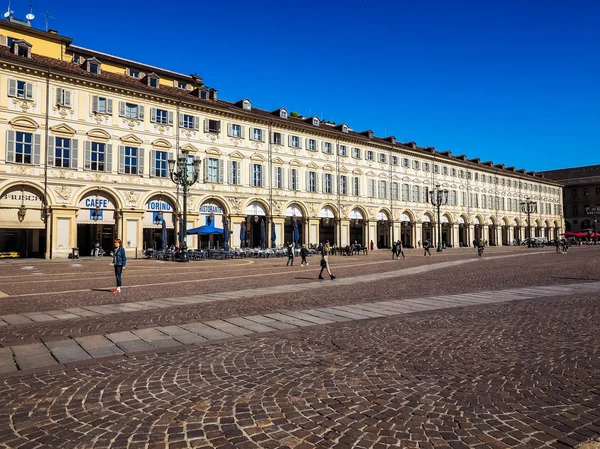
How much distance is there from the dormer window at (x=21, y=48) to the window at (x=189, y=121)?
12.0m

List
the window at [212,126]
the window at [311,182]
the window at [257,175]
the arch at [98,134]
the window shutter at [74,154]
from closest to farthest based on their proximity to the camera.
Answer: the window shutter at [74,154] → the arch at [98,134] → the window at [212,126] → the window at [257,175] → the window at [311,182]

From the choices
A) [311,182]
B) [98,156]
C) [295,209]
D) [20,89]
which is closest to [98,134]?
[98,156]

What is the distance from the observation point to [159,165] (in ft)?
121

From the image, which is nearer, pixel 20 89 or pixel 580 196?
pixel 20 89

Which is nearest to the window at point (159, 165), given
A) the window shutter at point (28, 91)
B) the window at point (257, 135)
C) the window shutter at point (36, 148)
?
the window shutter at point (36, 148)

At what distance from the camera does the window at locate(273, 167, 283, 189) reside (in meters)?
43.9

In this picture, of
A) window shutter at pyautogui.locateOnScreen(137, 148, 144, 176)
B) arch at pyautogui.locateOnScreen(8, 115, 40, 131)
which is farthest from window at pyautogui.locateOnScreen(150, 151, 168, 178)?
arch at pyautogui.locateOnScreen(8, 115, 40, 131)

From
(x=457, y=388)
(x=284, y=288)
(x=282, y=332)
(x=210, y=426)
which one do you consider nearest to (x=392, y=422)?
(x=457, y=388)

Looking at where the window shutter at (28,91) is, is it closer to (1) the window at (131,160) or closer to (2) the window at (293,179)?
(1) the window at (131,160)

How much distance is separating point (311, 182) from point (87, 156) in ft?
74.9

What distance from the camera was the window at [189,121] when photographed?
38.2 m

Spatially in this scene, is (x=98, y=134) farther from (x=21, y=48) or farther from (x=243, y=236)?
(x=243, y=236)

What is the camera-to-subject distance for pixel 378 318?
870cm

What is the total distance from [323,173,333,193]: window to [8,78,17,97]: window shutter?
97.6ft
